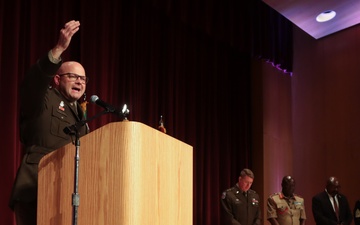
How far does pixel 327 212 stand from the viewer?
20.6 ft

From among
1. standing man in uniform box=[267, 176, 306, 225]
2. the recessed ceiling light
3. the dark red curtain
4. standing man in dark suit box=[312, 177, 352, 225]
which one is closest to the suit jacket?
standing man in dark suit box=[312, 177, 352, 225]

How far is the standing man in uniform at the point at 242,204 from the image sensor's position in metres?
5.59

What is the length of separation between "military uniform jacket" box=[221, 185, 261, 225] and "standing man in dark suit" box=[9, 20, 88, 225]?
3.76 metres

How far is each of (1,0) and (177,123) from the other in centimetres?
275

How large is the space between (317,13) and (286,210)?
9.86 feet

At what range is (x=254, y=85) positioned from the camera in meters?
7.89

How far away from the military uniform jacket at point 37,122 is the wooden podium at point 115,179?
0.39 ft

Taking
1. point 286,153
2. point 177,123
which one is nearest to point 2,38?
point 177,123

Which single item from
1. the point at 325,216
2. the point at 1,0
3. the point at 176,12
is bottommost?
the point at 325,216

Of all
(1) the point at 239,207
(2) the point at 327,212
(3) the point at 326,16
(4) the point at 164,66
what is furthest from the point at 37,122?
(3) the point at 326,16

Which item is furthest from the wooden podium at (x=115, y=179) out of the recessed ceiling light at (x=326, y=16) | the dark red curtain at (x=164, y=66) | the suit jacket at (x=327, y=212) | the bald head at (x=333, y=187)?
the recessed ceiling light at (x=326, y=16)

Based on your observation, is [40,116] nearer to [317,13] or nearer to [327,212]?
[327,212]

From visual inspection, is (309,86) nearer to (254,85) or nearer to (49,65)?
(254,85)

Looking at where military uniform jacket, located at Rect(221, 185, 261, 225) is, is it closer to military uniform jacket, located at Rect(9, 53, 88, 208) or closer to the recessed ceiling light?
the recessed ceiling light
